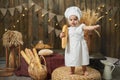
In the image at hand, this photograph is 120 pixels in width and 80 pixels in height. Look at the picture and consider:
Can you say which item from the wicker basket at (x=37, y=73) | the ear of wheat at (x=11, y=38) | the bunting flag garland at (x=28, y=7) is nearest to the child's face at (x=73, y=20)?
the wicker basket at (x=37, y=73)

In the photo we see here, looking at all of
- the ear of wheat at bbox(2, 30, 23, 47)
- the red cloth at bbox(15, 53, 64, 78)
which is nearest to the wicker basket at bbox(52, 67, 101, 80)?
the red cloth at bbox(15, 53, 64, 78)

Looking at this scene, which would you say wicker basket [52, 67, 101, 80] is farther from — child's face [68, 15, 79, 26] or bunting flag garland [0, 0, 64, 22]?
bunting flag garland [0, 0, 64, 22]

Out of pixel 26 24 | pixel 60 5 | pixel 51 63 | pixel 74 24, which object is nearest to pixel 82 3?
pixel 60 5

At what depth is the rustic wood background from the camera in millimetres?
3697

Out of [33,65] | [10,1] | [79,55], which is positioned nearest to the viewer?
[79,55]

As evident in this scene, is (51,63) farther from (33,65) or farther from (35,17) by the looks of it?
(35,17)

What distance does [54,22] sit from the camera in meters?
3.75

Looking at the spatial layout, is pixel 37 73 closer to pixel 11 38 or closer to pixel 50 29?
pixel 11 38

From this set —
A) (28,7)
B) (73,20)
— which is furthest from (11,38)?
(73,20)

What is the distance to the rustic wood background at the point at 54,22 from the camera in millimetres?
3697

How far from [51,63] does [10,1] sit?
4.19 feet

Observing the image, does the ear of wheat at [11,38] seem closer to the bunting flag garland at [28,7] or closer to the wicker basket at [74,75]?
the bunting flag garland at [28,7]

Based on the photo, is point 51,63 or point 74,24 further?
point 51,63

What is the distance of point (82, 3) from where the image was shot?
146 inches
